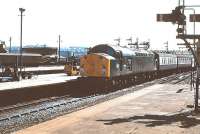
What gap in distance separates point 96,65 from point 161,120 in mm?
14140

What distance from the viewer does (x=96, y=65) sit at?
2902 centimetres

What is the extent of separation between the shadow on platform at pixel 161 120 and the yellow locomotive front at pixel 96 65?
12.5m

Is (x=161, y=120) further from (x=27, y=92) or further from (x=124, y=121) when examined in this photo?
(x=27, y=92)

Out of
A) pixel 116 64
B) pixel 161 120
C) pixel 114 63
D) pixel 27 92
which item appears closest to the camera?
pixel 161 120

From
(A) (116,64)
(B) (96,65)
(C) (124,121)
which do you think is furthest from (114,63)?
(C) (124,121)

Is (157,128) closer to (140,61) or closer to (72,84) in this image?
(72,84)

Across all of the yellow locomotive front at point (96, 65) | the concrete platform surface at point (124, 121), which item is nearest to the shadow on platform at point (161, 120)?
the concrete platform surface at point (124, 121)

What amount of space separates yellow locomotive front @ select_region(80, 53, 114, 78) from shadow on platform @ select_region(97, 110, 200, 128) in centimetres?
1247

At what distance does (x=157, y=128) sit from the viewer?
13.6m

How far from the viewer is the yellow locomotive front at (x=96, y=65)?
28641mm

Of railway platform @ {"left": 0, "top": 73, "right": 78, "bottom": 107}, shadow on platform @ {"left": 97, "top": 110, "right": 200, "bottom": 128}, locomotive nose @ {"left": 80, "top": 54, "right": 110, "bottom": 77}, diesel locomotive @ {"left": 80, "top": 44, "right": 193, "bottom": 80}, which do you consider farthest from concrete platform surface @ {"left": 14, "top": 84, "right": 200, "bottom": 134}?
diesel locomotive @ {"left": 80, "top": 44, "right": 193, "bottom": 80}

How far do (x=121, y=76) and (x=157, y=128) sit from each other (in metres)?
19.1

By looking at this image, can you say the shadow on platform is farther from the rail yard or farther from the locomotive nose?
the locomotive nose

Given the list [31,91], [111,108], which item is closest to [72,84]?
[31,91]
